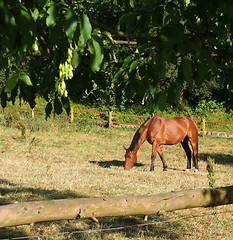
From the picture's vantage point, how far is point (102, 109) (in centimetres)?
2183

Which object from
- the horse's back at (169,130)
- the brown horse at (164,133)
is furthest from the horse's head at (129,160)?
the horse's back at (169,130)

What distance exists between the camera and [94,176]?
8.68 metres

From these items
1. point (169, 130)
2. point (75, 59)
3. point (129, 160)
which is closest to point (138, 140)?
point (129, 160)

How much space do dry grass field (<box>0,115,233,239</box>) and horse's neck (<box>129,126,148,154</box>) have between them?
2.24 feet

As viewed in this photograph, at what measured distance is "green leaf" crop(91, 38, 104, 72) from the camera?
6.05ft

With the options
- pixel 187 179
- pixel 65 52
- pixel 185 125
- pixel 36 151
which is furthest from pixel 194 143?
pixel 65 52

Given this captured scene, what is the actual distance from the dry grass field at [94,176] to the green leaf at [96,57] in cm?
176

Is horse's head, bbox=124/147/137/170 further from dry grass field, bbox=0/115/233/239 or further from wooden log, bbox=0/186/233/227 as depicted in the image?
wooden log, bbox=0/186/233/227

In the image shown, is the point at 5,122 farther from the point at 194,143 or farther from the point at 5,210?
the point at 5,210

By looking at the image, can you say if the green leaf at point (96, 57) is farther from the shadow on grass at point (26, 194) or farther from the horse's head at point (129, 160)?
the horse's head at point (129, 160)

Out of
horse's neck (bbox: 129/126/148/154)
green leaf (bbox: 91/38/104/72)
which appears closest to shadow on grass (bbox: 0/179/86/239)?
horse's neck (bbox: 129/126/148/154)

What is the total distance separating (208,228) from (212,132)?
53.6ft

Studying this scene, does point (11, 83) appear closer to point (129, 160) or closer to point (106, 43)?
point (106, 43)

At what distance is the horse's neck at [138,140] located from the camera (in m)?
10.7
